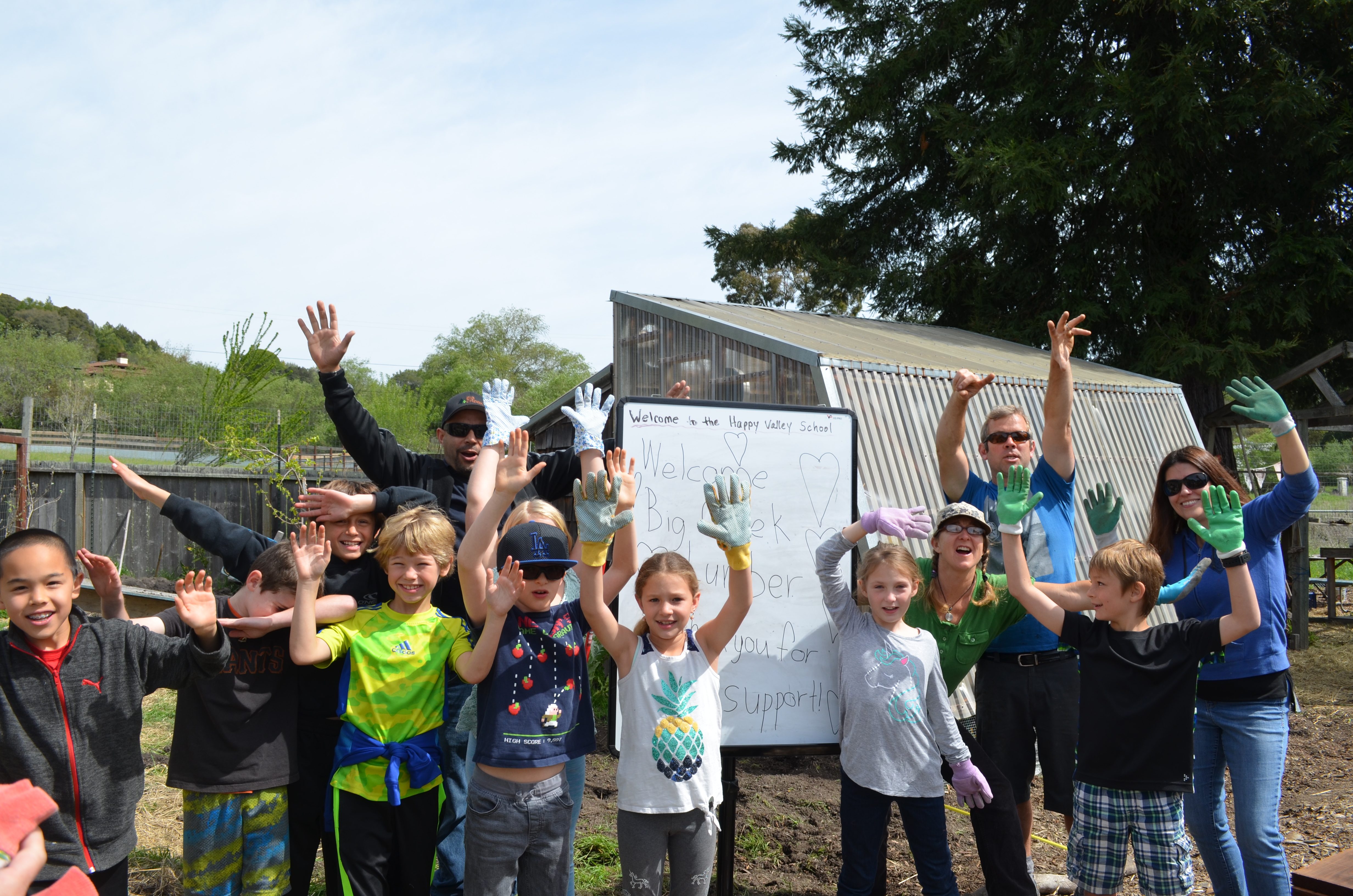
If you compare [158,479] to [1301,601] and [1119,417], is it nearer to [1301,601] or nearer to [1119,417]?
[1119,417]

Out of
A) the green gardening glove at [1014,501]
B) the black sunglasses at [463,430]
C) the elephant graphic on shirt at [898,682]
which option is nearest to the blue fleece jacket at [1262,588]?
the green gardening glove at [1014,501]

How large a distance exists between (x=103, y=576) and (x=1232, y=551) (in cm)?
382

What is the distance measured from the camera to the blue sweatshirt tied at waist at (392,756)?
2.85m

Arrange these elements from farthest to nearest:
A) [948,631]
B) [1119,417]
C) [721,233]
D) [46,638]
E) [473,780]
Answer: [721,233], [1119,417], [948,631], [473,780], [46,638]

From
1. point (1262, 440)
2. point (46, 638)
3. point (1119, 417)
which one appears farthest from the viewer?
point (1262, 440)

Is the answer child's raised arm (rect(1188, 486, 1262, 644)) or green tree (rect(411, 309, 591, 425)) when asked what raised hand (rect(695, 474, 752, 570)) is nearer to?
child's raised arm (rect(1188, 486, 1262, 644))

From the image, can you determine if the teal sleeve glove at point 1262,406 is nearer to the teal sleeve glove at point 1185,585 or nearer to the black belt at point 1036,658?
the teal sleeve glove at point 1185,585

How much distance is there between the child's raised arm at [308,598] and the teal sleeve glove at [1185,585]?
3.02m

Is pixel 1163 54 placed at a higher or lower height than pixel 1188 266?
higher

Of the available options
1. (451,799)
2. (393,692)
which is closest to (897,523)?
(393,692)

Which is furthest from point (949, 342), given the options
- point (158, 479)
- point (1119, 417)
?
point (158, 479)

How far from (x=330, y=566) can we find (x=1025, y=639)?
2.81 meters

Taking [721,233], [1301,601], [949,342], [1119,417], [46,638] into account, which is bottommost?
[1301,601]

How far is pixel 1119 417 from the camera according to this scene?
7992 millimetres
